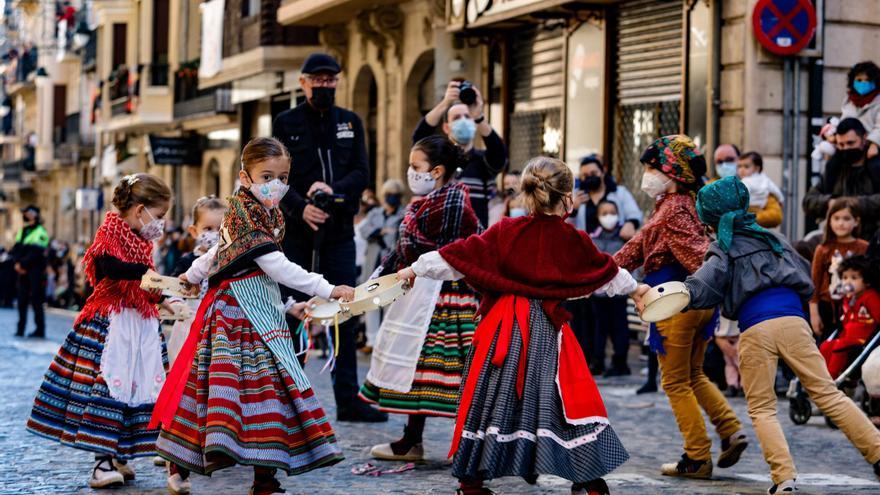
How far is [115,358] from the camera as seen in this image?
776cm

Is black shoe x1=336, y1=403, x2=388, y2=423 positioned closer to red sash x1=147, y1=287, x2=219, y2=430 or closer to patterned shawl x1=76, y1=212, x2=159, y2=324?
patterned shawl x1=76, y1=212, x2=159, y2=324

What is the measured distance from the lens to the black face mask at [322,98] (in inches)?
385

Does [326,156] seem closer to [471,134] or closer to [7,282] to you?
[471,134]

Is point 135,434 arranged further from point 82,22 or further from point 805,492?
point 82,22

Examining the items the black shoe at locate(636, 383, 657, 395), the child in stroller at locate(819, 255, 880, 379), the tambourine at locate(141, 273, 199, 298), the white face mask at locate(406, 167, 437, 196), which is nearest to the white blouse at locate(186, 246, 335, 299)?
the tambourine at locate(141, 273, 199, 298)

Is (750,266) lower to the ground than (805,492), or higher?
higher

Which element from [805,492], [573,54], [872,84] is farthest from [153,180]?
[573,54]

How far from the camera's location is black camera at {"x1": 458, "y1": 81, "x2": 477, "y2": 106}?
30.9 ft

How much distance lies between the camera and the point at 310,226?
9391 mm

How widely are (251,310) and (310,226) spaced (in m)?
2.33

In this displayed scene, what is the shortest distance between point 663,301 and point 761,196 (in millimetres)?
6291

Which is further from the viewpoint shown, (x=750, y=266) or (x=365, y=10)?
(x=365, y=10)

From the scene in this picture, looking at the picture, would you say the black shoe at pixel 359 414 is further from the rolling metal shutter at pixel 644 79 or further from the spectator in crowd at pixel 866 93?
the rolling metal shutter at pixel 644 79

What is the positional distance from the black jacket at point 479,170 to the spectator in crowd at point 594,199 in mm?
4683
